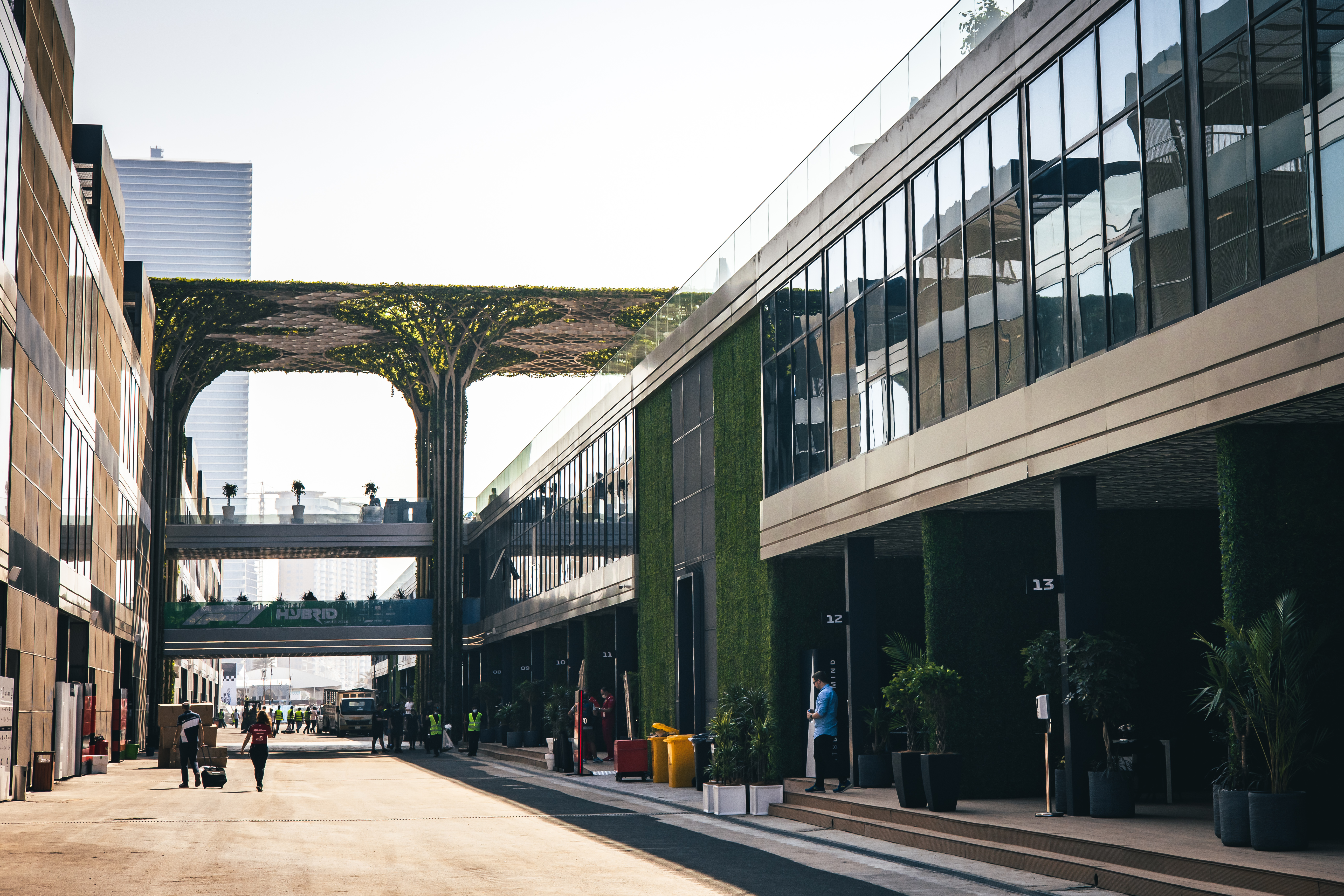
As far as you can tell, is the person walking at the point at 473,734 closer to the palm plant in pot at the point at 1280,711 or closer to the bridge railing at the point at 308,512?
the bridge railing at the point at 308,512

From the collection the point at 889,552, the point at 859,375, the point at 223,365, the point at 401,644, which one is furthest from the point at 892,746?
the point at 223,365

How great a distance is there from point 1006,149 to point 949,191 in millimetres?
1596

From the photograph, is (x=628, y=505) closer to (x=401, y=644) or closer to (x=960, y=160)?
(x=960, y=160)

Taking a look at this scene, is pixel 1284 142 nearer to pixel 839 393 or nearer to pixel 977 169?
pixel 977 169

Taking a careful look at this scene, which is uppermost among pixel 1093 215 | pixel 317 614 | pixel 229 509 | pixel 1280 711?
pixel 229 509

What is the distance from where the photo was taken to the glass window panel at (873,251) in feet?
69.6

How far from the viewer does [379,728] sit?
55.3 metres

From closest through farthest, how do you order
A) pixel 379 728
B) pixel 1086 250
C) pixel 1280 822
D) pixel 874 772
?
pixel 1280 822 < pixel 1086 250 < pixel 874 772 < pixel 379 728

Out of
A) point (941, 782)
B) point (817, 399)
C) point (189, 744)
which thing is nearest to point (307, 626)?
point (189, 744)

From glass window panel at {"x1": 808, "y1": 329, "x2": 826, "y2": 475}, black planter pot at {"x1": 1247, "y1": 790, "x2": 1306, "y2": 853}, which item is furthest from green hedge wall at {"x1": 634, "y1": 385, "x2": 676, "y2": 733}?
black planter pot at {"x1": 1247, "y1": 790, "x2": 1306, "y2": 853}

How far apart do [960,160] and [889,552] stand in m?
8.00

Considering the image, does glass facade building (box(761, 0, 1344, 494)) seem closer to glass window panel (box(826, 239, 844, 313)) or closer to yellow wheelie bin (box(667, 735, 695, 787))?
glass window panel (box(826, 239, 844, 313))

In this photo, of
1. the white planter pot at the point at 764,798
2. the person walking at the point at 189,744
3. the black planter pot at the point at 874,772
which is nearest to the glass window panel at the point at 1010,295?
the black planter pot at the point at 874,772

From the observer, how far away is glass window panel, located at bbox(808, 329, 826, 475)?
23.3 meters
